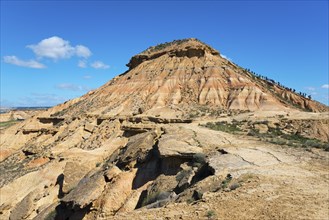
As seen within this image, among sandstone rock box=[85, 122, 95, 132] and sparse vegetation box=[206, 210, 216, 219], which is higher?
sandstone rock box=[85, 122, 95, 132]

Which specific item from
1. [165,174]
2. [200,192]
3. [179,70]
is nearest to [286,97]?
[179,70]

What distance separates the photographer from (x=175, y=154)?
1642cm

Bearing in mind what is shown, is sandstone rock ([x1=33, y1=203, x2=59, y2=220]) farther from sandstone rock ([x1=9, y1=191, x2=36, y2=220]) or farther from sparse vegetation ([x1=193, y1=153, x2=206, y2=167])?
sparse vegetation ([x1=193, y1=153, x2=206, y2=167])

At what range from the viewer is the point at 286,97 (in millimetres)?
53438

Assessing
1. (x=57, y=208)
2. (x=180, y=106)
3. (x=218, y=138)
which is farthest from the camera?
(x=180, y=106)

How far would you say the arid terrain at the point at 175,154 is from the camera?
34.2ft

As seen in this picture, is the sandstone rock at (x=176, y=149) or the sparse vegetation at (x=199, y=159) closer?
the sparse vegetation at (x=199, y=159)

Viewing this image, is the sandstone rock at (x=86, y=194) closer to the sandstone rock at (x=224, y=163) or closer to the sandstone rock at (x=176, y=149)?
the sandstone rock at (x=176, y=149)

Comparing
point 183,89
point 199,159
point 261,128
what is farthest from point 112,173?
point 183,89

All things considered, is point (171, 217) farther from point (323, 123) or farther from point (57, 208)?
point (323, 123)

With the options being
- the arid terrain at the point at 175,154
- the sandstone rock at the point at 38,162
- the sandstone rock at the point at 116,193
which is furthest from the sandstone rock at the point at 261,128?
the sandstone rock at the point at 38,162

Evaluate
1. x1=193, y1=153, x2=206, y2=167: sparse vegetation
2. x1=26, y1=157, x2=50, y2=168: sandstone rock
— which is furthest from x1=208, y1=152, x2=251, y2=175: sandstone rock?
x1=26, y1=157, x2=50, y2=168: sandstone rock

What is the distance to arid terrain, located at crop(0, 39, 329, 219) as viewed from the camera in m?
10.4

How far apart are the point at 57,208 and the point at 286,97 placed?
42997 mm
